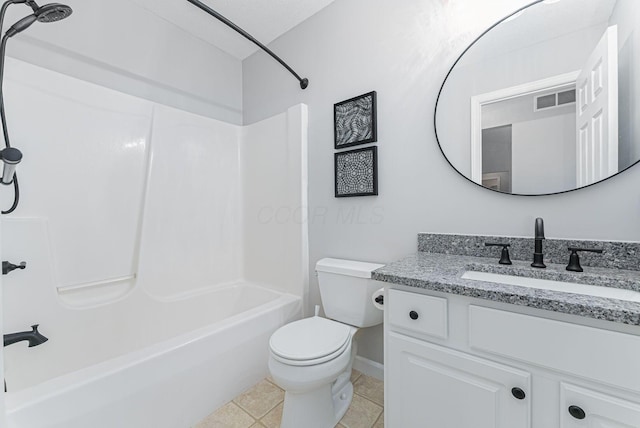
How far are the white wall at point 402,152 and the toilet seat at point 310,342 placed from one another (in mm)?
444

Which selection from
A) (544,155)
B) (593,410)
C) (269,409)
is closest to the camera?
(593,410)

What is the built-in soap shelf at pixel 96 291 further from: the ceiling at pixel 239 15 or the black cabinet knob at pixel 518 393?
the black cabinet knob at pixel 518 393

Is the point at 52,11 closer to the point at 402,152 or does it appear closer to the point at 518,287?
the point at 402,152

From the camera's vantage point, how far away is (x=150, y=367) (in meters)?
1.19

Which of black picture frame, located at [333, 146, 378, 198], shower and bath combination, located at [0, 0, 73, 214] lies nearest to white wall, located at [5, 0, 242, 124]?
shower and bath combination, located at [0, 0, 73, 214]

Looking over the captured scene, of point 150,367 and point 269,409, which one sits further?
point 269,409

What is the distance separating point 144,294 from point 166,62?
1715mm

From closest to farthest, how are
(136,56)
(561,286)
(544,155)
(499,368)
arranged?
1. (499,368)
2. (561,286)
3. (544,155)
4. (136,56)

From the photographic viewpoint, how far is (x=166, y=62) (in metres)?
2.07

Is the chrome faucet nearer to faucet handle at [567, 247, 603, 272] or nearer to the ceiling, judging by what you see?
faucet handle at [567, 247, 603, 272]

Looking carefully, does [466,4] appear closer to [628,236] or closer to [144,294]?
[628,236]

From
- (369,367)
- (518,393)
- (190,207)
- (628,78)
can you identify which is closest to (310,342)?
(369,367)

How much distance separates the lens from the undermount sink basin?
83cm

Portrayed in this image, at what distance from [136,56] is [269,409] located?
244 centimetres
